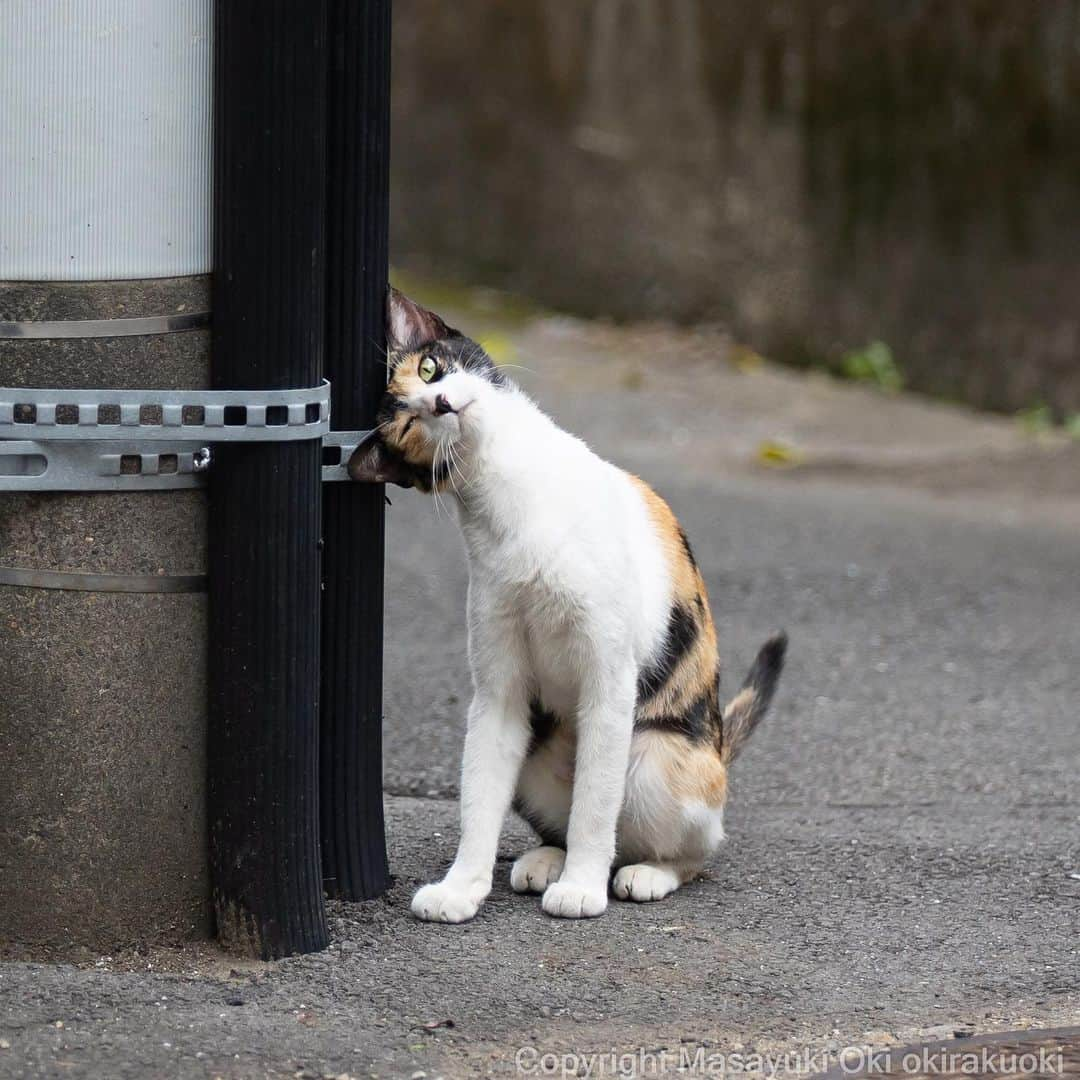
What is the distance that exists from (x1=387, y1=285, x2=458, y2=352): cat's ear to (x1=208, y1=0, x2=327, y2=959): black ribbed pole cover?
1.17 feet

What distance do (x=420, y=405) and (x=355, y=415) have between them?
0.55 feet

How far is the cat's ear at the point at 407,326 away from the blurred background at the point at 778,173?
20.7ft

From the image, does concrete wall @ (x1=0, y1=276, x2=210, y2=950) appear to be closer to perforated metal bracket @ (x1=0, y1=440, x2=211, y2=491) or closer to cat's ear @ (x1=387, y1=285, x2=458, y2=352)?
perforated metal bracket @ (x1=0, y1=440, x2=211, y2=491)

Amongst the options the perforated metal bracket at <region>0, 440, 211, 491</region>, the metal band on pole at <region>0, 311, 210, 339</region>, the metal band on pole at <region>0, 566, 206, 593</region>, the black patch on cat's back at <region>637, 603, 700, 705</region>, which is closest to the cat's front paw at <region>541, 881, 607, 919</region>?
the black patch on cat's back at <region>637, 603, 700, 705</region>

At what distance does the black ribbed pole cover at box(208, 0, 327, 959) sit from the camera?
9.87ft

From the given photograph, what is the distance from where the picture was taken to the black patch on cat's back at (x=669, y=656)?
370 centimetres

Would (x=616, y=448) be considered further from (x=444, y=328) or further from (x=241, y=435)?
(x=241, y=435)

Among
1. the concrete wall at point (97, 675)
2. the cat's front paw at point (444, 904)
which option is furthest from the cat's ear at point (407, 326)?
the cat's front paw at point (444, 904)

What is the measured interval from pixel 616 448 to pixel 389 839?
488 cm

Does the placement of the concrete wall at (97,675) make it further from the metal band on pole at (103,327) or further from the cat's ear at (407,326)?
the cat's ear at (407,326)

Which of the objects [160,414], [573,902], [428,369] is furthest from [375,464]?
[573,902]

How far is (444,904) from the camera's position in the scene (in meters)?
3.45

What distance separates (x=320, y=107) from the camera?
3.07 meters

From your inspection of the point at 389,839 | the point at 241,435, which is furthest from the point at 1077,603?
the point at 241,435
